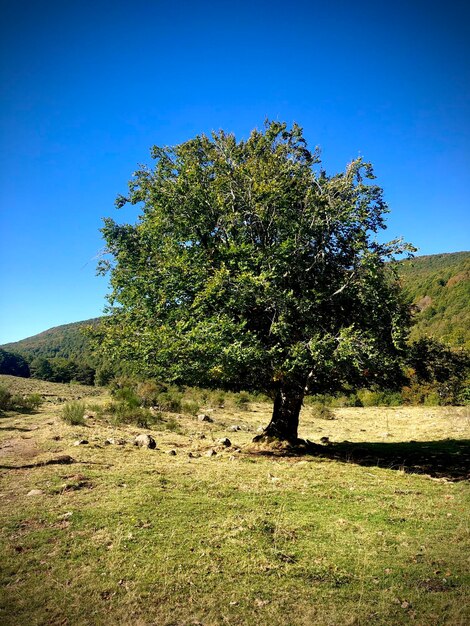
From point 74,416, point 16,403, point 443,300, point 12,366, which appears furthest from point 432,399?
point 12,366

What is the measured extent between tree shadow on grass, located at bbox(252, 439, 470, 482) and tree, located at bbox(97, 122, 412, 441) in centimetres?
239

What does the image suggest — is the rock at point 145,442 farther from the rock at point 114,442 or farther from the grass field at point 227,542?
the grass field at point 227,542

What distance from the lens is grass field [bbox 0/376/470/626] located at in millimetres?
4551

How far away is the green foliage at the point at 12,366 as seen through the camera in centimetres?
10212

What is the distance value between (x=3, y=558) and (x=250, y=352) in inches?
290

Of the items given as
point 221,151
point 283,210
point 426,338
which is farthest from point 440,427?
point 221,151

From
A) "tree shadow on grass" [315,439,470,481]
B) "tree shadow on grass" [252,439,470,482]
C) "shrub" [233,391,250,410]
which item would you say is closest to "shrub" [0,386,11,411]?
"tree shadow on grass" [252,439,470,482]

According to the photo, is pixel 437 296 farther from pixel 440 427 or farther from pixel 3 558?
pixel 3 558

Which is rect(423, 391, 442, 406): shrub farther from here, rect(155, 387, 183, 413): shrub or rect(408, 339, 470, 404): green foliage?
rect(408, 339, 470, 404): green foliage

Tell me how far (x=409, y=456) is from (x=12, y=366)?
377ft

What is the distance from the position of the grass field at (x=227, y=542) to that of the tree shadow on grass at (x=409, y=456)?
30 cm

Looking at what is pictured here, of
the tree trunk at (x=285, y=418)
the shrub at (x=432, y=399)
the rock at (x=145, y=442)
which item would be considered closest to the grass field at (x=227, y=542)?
the rock at (x=145, y=442)

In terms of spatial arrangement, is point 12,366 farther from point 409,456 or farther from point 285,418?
point 409,456

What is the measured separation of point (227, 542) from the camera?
6.29 metres
